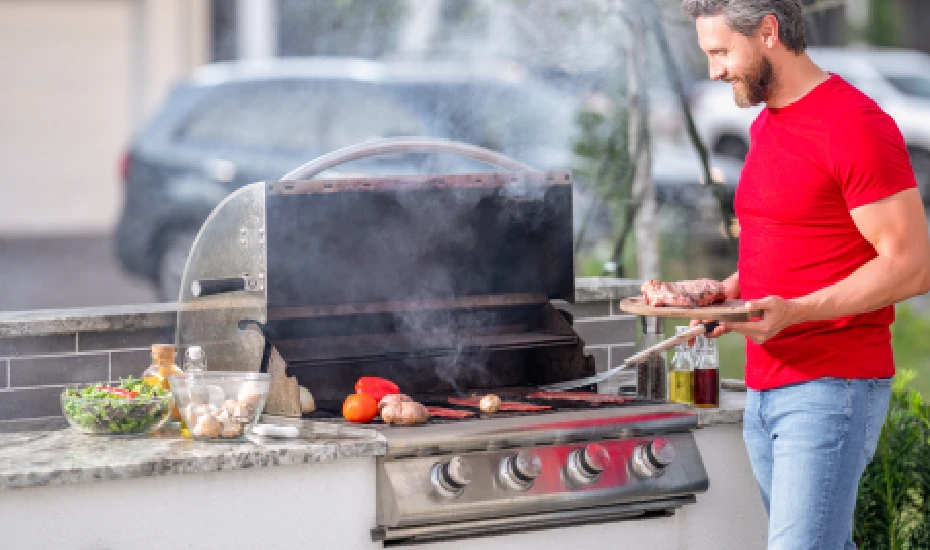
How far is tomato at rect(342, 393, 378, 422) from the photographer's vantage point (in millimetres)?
2854

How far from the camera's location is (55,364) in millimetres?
3268

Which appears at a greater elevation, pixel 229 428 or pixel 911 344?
pixel 229 428

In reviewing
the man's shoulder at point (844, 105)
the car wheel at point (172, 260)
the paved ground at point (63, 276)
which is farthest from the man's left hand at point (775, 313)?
the paved ground at point (63, 276)

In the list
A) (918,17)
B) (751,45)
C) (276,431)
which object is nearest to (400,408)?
(276,431)

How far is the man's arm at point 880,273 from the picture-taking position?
246cm

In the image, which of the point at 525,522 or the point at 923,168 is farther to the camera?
the point at 923,168

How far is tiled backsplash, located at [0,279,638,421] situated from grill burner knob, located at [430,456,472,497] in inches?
34.9

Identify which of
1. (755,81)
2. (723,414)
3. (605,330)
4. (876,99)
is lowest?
(723,414)

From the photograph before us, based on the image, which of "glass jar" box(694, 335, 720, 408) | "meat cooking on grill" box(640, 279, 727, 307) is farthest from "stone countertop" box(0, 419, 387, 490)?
"glass jar" box(694, 335, 720, 408)

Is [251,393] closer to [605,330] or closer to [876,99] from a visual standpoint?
[605,330]

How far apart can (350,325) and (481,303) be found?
0.33 m

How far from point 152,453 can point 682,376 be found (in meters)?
1.34

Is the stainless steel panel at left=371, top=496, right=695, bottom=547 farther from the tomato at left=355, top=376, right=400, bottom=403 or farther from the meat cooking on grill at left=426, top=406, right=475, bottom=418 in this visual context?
the tomato at left=355, top=376, right=400, bottom=403

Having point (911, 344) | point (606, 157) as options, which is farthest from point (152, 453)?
point (911, 344)
